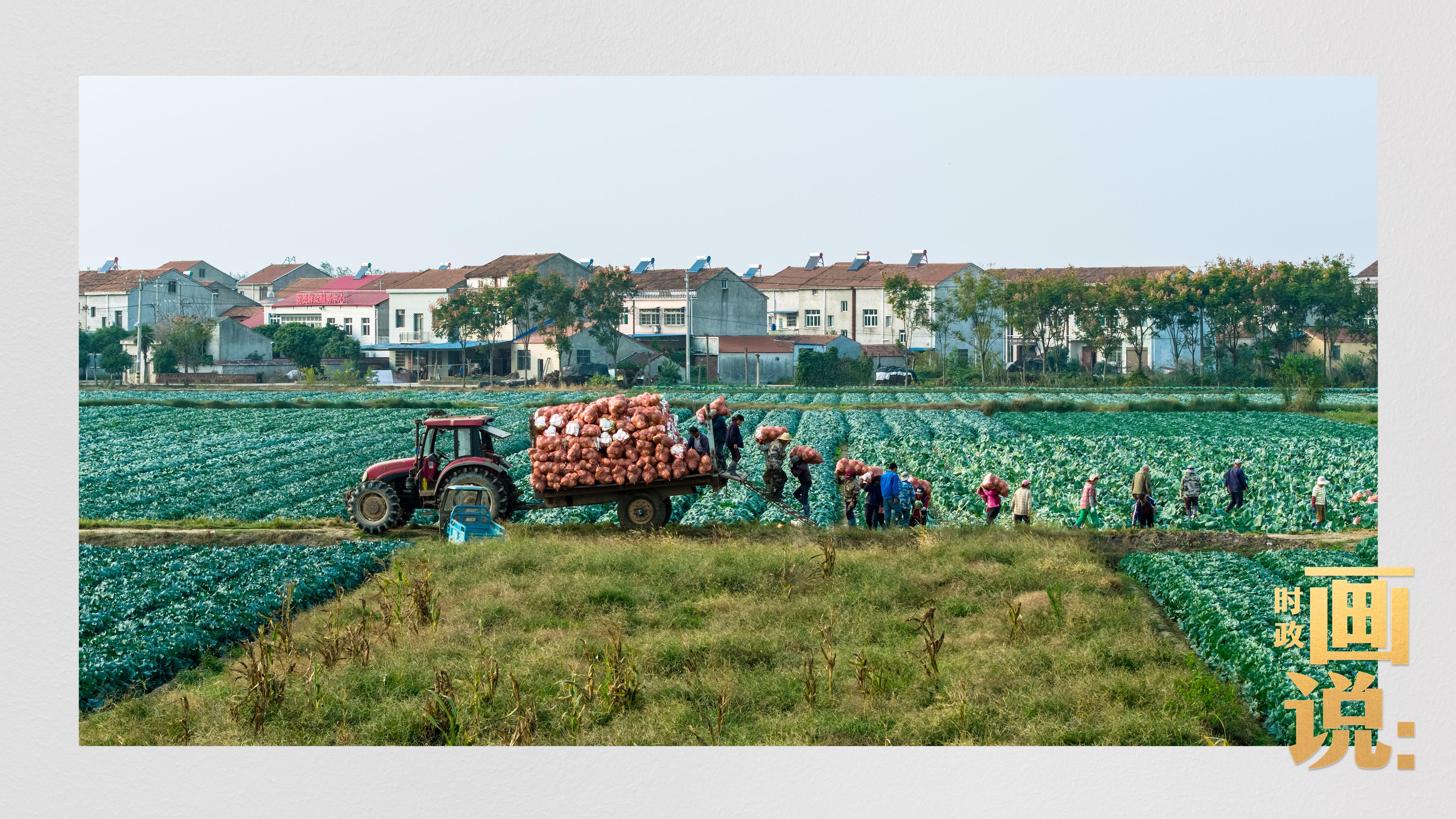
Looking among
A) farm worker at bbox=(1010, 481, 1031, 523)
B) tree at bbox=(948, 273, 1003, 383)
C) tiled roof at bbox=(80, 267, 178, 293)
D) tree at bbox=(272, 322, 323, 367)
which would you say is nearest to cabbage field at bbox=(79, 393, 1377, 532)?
farm worker at bbox=(1010, 481, 1031, 523)

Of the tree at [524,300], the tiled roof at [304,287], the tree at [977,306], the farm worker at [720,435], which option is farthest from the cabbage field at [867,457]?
the tiled roof at [304,287]

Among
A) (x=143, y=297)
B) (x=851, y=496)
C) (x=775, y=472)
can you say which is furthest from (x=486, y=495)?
(x=143, y=297)

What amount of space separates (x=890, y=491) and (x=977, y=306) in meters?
25.9

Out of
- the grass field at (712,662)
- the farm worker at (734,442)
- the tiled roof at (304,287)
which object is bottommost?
the grass field at (712,662)

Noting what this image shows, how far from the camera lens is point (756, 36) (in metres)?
10.1

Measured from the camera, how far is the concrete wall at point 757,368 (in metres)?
50.8

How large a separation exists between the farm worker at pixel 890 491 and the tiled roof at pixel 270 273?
2452 inches

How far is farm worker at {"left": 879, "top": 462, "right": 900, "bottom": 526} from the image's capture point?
18.1 m

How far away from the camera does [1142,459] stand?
28.6m

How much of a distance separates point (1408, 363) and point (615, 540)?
10400mm

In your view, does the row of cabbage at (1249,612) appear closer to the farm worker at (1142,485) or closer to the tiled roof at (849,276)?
the farm worker at (1142,485)
